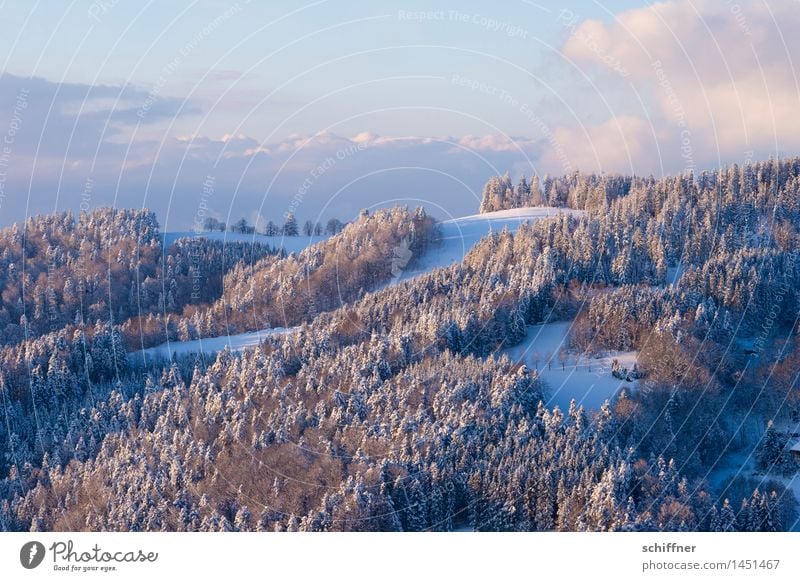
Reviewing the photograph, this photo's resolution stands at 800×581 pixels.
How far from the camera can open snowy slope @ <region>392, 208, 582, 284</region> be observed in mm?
164587

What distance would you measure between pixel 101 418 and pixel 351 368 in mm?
31784

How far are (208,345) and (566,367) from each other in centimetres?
5281

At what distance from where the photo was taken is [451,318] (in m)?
122

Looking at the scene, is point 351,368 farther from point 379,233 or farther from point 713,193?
point 713,193

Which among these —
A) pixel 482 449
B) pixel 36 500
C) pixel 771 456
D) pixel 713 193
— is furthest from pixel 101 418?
pixel 713 193

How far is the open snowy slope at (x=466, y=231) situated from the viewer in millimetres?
164587

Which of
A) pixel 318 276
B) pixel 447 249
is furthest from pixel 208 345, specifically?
pixel 447 249

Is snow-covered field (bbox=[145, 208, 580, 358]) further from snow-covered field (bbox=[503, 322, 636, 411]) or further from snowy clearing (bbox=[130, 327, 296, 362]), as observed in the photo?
snow-covered field (bbox=[503, 322, 636, 411])

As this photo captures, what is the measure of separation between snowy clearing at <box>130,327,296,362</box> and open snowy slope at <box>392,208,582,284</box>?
2480 cm

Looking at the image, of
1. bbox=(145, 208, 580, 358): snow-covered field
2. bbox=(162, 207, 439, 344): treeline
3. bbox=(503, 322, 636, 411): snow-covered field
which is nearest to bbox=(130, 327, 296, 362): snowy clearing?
bbox=(145, 208, 580, 358): snow-covered field

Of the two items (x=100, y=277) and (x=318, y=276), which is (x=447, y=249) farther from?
(x=100, y=277)

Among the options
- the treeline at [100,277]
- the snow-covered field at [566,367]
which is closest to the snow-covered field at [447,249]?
the treeline at [100,277]

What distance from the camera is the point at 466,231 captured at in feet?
613

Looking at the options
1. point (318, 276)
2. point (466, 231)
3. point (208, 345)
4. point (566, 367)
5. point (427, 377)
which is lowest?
point (208, 345)
